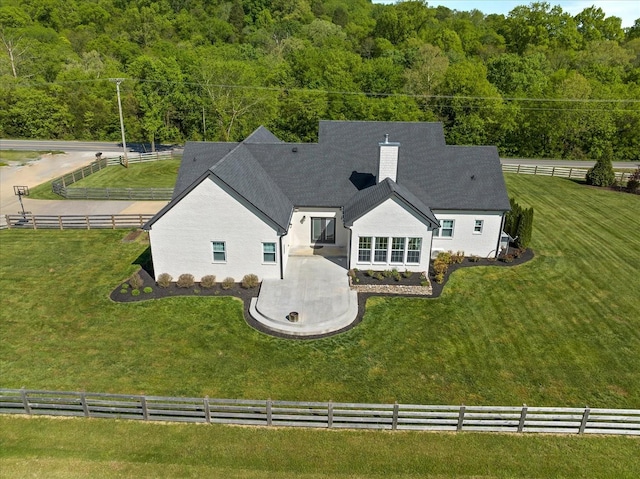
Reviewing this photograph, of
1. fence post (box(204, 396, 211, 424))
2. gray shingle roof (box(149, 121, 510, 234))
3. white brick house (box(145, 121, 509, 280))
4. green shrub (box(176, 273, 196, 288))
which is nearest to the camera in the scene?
fence post (box(204, 396, 211, 424))

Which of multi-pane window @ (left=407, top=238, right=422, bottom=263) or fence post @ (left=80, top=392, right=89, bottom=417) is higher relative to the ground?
multi-pane window @ (left=407, top=238, right=422, bottom=263)

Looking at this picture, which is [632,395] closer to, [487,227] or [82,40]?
[487,227]

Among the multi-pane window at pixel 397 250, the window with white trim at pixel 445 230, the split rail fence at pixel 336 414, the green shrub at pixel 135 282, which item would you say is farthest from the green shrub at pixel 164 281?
the window with white trim at pixel 445 230

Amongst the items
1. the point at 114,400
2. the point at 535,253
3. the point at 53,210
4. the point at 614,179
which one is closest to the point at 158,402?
the point at 114,400

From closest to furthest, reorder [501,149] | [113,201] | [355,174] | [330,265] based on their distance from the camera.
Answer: [330,265] → [355,174] → [113,201] → [501,149]

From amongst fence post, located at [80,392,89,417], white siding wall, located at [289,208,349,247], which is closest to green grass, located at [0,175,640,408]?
fence post, located at [80,392,89,417]

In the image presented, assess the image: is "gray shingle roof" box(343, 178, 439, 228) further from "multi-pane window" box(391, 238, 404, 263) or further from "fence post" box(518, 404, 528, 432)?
"fence post" box(518, 404, 528, 432)
